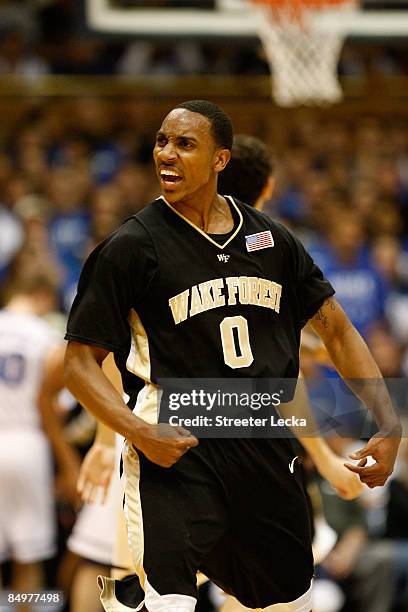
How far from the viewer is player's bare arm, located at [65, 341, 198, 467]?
11.9 feet

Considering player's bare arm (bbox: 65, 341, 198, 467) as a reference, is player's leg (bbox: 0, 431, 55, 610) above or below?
below

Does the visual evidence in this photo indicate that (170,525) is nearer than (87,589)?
Yes

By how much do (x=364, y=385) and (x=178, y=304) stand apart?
759mm

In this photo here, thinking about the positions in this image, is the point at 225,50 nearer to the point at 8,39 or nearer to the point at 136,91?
the point at 136,91

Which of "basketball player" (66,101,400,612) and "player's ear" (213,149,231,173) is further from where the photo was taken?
"player's ear" (213,149,231,173)

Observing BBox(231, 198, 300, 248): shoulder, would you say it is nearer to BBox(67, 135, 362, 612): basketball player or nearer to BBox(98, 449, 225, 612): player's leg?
BBox(67, 135, 362, 612): basketball player

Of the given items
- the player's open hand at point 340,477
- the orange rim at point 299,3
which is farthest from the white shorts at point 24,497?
the orange rim at point 299,3

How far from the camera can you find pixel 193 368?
381cm

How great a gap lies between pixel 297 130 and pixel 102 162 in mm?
2321

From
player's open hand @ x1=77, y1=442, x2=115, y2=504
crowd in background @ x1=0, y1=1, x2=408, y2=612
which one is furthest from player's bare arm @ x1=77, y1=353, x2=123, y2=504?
crowd in background @ x1=0, y1=1, x2=408, y2=612

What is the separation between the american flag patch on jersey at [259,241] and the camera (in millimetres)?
3982

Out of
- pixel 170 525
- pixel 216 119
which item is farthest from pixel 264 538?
pixel 216 119

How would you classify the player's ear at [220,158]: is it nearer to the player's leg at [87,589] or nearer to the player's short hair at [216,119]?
the player's short hair at [216,119]

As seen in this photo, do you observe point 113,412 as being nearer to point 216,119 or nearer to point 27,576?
point 216,119
